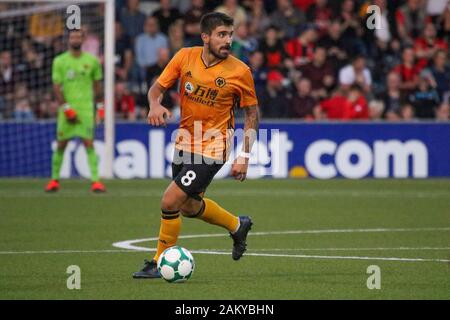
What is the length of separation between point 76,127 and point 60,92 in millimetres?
568

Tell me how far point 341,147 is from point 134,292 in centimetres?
1259

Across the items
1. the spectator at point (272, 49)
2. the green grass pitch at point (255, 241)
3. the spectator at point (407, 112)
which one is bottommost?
the green grass pitch at point (255, 241)

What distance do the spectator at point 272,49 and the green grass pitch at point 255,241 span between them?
359 centimetres

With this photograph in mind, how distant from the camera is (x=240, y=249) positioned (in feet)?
33.2

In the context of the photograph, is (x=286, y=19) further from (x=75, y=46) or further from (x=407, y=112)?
(x=75, y=46)

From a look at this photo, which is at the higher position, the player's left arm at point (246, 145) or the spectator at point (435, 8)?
the spectator at point (435, 8)

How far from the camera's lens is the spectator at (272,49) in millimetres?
22562

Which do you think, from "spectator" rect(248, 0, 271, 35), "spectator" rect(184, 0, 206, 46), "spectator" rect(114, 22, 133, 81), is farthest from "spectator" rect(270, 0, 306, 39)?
"spectator" rect(114, 22, 133, 81)

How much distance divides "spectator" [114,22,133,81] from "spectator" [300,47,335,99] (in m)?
3.32

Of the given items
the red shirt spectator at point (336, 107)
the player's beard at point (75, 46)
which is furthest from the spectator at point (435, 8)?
the player's beard at point (75, 46)

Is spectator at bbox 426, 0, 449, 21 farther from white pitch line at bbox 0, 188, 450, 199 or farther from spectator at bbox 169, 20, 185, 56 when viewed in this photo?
white pitch line at bbox 0, 188, 450, 199

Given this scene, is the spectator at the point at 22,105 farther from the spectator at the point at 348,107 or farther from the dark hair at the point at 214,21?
the dark hair at the point at 214,21

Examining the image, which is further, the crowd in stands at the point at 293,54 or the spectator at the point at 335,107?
the crowd in stands at the point at 293,54

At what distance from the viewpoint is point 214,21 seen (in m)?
9.55
